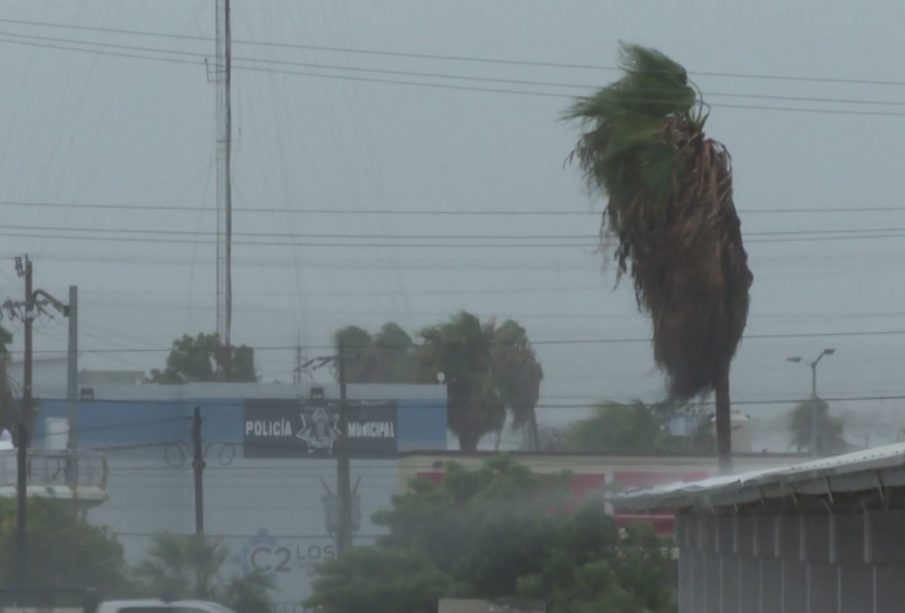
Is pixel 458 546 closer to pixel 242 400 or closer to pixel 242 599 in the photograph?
pixel 242 599

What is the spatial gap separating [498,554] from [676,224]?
9644 mm

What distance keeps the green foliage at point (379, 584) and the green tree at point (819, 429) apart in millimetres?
20719

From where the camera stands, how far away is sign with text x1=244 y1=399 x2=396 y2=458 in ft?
174

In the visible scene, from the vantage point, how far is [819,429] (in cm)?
5066

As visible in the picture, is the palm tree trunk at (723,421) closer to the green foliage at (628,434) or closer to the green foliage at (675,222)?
the green foliage at (675,222)

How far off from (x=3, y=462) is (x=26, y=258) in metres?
5.59

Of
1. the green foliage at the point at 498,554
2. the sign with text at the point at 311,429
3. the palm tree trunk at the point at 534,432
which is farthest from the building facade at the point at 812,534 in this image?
the palm tree trunk at the point at 534,432

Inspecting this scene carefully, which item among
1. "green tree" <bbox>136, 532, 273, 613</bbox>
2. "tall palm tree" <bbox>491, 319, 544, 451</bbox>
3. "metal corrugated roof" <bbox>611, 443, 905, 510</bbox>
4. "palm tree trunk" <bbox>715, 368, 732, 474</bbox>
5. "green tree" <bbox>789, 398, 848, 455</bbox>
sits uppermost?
"tall palm tree" <bbox>491, 319, 544, 451</bbox>

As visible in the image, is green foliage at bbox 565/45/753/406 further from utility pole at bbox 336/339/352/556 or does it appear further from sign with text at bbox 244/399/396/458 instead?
sign with text at bbox 244/399/396/458

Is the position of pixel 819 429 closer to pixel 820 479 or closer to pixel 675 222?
pixel 675 222

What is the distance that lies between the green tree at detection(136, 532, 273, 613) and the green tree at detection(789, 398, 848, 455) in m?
17.9

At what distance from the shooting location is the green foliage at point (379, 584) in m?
30.5

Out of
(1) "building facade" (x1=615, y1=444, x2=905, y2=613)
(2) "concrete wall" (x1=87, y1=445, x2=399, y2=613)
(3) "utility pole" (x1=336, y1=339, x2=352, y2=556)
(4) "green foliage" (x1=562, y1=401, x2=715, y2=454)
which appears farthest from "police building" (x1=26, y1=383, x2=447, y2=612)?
(1) "building facade" (x1=615, y1=444, x2=905, y2=613)

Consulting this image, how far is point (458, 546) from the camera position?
31.8m
